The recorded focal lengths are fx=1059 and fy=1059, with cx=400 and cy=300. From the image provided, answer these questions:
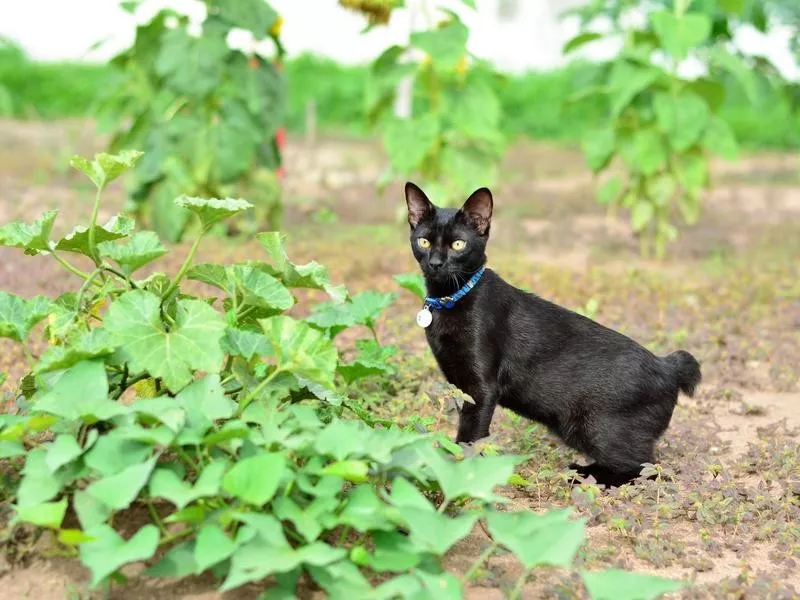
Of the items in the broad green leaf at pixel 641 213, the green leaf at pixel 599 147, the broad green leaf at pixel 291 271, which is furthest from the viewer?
the broad green leaf at pixel 641 213

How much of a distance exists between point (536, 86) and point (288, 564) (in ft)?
51.9

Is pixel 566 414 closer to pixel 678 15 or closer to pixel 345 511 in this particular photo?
pixel 345 511

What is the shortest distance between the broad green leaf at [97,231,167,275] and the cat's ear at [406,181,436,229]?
3.12ft

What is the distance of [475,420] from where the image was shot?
385 cm

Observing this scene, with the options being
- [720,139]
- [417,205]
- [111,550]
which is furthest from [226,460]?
[720,139]


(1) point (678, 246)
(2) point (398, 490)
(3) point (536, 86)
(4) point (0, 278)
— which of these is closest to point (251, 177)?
(4) point (0, 278)

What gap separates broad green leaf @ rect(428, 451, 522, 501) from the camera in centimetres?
278

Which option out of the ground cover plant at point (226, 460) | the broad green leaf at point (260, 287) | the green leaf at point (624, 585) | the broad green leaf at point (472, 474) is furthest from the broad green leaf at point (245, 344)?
the green leaf at point (624, 585)

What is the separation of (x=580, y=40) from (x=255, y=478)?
17.3 ft

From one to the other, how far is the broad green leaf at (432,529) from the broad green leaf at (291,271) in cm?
116

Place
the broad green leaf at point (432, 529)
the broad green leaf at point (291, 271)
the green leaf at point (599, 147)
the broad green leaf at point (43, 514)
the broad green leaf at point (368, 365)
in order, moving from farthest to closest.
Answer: the green leaf at point (599, 147), the broad green leaf at point (368, 365), the broad green leaf at point (291, 271), the broad green leaf at point (43, 514), the broad green leaf at point (432, 529)

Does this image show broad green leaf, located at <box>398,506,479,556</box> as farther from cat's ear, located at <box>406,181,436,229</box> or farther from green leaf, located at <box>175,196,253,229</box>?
cat's ear, located at <box>406,181,436,229</box>

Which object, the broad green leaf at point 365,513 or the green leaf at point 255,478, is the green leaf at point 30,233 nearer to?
the green leaf at point 255,478

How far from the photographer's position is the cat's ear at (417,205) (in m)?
3.85
